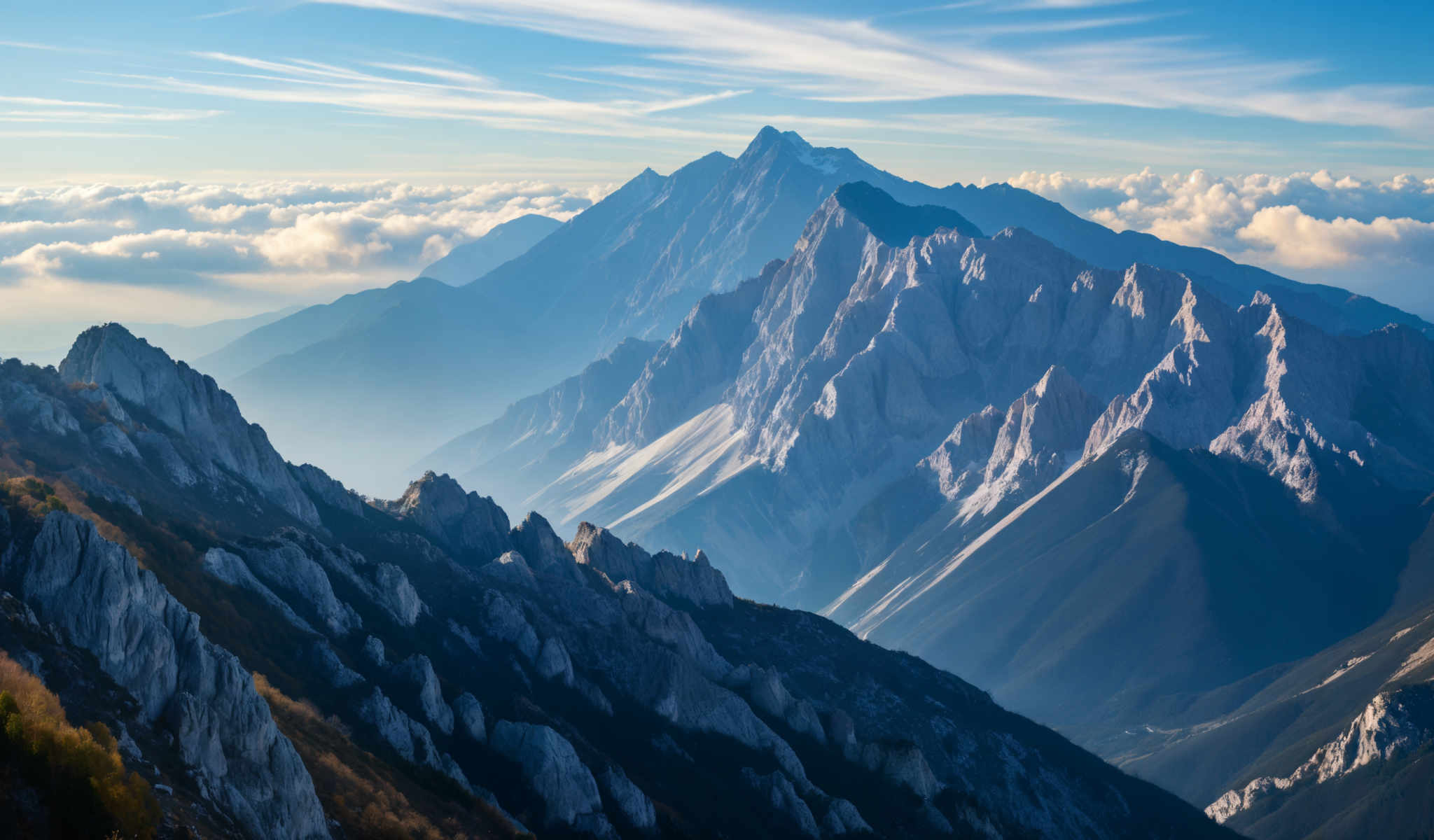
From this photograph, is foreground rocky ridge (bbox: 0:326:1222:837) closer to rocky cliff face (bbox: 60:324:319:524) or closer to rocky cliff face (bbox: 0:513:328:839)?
rocky cliff face (bbox: 0:513:328:839)

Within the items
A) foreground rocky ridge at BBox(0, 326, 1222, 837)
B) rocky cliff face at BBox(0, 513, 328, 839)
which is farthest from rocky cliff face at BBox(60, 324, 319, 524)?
rocky cliff face at BBox(0, 513, 328, 839)

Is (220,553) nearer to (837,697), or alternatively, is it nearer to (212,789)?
(212,789)

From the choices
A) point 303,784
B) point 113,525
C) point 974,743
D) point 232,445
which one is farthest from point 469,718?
point 974,743

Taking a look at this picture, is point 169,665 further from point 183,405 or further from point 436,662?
point 183,405

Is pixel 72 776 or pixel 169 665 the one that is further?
pixel 169 665

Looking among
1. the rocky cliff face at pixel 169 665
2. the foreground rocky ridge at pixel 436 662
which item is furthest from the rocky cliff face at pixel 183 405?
the rocky cliff face at pixel 169 665

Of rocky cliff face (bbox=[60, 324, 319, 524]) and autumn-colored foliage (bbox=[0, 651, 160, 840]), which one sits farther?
rocky cliff face (bbox=[60, 324, 319, 524])

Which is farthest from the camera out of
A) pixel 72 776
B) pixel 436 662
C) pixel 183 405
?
pixel 183 405

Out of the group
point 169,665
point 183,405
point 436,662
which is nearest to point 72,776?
point 169,665
